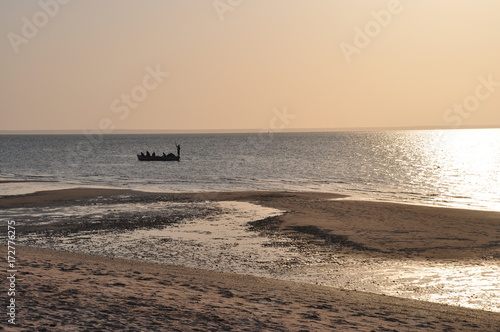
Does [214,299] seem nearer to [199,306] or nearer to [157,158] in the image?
[199,306]

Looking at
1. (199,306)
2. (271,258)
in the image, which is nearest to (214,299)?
(199,306)

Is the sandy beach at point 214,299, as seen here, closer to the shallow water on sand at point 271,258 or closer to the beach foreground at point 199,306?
the beach foreground at point 199,306

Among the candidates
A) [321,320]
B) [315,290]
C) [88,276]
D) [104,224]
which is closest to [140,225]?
[104,224]

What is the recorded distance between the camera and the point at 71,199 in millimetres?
37250

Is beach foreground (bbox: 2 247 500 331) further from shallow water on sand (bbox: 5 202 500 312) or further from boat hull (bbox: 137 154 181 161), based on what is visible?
boat hull (bbox: 137 154 181 161)

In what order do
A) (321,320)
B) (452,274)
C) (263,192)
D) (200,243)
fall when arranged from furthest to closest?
(263,192) < (200,243) < (452,274) < (321,320)

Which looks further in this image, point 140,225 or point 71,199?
point 71,199

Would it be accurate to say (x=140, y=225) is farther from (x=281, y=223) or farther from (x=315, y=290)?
(x=315, y=290)

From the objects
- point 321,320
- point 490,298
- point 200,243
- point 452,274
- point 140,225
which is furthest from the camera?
point 140,225

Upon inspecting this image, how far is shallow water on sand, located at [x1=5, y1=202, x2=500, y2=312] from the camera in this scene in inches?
584

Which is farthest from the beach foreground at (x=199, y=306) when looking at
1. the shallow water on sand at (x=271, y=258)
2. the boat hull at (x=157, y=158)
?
the boat hull at (x=157, y=158)

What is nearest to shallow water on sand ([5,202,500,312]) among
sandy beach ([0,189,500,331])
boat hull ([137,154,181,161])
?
sandy beach ([0,189,500,331])

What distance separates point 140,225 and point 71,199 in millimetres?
13688

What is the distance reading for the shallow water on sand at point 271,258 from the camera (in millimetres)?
14844
